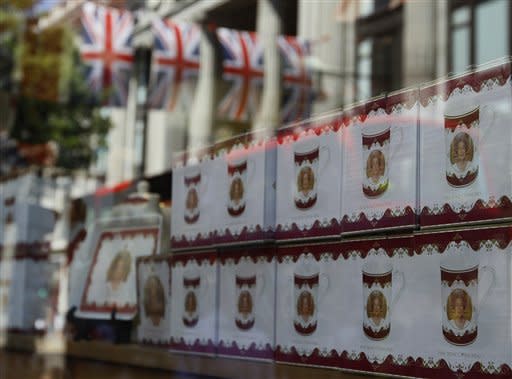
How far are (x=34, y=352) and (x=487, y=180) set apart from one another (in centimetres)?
365

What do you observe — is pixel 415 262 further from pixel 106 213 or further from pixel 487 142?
pixel 106 213

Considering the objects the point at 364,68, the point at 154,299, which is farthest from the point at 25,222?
A: the point at 364,68

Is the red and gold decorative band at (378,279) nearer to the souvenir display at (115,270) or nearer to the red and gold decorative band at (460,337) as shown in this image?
the red and gold decorative band at (460,337)

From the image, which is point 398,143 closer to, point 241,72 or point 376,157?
point 376,157

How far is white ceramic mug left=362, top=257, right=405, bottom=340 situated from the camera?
2.44 metres

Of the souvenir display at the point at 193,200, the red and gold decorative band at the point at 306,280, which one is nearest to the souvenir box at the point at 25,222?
the souvenir display at the point at 193,200

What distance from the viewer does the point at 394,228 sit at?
2436 mm

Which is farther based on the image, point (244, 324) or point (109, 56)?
point (109, 56)

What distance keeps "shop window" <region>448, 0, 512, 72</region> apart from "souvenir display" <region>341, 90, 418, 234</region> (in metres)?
9.32

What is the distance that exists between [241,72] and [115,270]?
914cm

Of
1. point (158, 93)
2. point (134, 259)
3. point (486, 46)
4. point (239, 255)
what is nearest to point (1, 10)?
point (158, 93)

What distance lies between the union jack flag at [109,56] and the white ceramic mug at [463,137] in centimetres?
882

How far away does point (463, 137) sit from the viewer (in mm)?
2268

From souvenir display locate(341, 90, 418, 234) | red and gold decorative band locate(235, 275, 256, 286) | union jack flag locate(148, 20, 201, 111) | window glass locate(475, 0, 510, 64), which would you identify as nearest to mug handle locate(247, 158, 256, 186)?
red and gold decorative band locate(235, 275, 256, 286)
